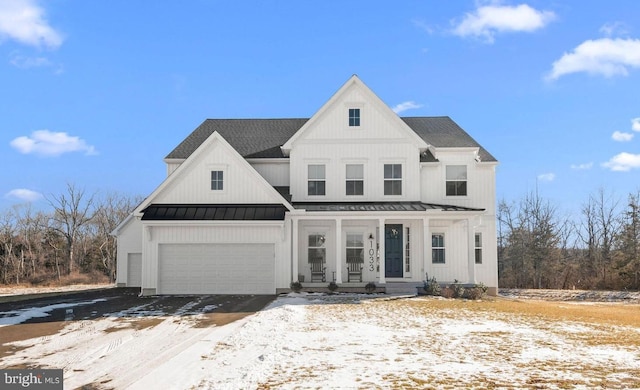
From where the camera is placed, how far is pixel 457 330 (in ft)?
40.7

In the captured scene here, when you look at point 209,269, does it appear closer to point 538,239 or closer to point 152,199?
point 152,199

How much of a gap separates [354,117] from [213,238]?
833 cm

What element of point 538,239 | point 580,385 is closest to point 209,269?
point 580,385

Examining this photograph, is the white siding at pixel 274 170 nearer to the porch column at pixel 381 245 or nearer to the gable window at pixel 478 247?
the porch column at pixel 381 245

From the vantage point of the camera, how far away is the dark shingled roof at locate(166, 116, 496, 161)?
25.2m

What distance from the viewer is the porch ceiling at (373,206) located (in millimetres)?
21984

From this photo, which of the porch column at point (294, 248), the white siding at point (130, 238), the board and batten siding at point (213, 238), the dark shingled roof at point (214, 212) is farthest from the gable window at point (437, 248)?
the white siding at point (130, 238)

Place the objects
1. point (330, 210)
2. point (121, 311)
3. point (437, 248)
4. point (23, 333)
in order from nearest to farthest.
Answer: point (23, 333), point (121, 311), point (330, 210), point (437, 248)

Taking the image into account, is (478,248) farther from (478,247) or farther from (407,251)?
(407,251)

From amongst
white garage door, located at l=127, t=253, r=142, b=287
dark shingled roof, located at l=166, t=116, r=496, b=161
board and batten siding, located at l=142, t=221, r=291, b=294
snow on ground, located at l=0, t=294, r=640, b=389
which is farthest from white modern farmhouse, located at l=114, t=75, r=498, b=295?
snow on ground, located at l=0, t=294, r=640, b=389

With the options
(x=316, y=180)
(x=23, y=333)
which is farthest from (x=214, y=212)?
(x=23, y=333)

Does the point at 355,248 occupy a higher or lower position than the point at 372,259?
higher

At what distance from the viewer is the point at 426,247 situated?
2239 cm

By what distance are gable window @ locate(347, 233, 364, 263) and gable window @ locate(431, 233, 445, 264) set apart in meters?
3.24
